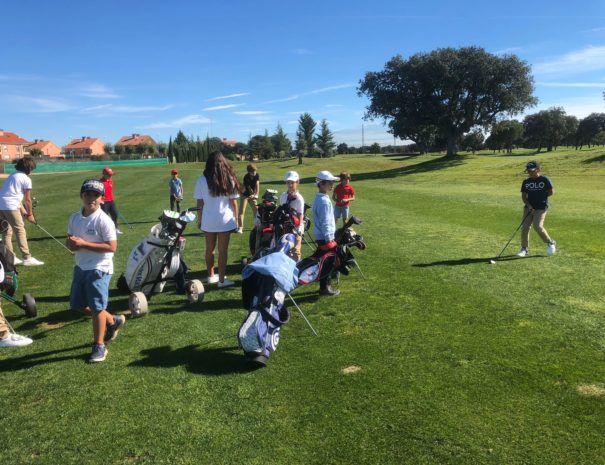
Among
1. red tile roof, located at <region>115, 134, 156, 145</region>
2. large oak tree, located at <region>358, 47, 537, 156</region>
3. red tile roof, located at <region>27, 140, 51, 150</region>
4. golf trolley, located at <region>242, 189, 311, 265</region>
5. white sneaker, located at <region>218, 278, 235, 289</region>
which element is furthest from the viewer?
red tile roof, located at <region>115, 134, 156, 145</region>

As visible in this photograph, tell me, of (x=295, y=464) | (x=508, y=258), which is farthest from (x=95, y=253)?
(x=508, y=258)

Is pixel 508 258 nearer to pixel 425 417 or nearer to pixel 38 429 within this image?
pixel 425 417

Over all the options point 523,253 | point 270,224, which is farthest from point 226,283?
point 523,253

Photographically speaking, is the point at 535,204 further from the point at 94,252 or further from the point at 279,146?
the point at 279,146

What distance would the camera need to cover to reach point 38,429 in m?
3.72

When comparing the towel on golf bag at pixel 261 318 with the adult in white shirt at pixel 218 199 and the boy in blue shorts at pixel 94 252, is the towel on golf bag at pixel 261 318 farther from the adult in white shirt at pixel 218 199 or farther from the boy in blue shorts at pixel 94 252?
the adult in white shirt at pixel 218 199

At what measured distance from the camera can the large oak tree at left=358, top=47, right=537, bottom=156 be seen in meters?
49.6

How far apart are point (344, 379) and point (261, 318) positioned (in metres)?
1.10

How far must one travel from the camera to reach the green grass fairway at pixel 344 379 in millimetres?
3430

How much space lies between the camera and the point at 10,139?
127625 mm

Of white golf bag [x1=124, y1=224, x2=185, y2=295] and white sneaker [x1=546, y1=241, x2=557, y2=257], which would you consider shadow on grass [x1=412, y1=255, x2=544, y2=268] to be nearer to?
white sneaker [x1=546, y1=241, x2=557, y2=257]

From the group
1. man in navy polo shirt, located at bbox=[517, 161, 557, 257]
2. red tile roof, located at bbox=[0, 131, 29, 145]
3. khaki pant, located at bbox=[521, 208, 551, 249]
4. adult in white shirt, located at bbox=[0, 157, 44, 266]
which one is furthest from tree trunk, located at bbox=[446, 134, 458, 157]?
red tile roof, located at bbox=[0, 131, 29, 145]

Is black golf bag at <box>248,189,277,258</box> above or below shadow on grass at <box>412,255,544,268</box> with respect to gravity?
above

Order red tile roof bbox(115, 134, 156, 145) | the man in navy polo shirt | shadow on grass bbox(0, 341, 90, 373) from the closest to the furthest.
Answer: shadow on grass bbox(0, 341, 90, 373), the man in navy polo shirt, red tile roof bbox(115, 134, 156, 145)
